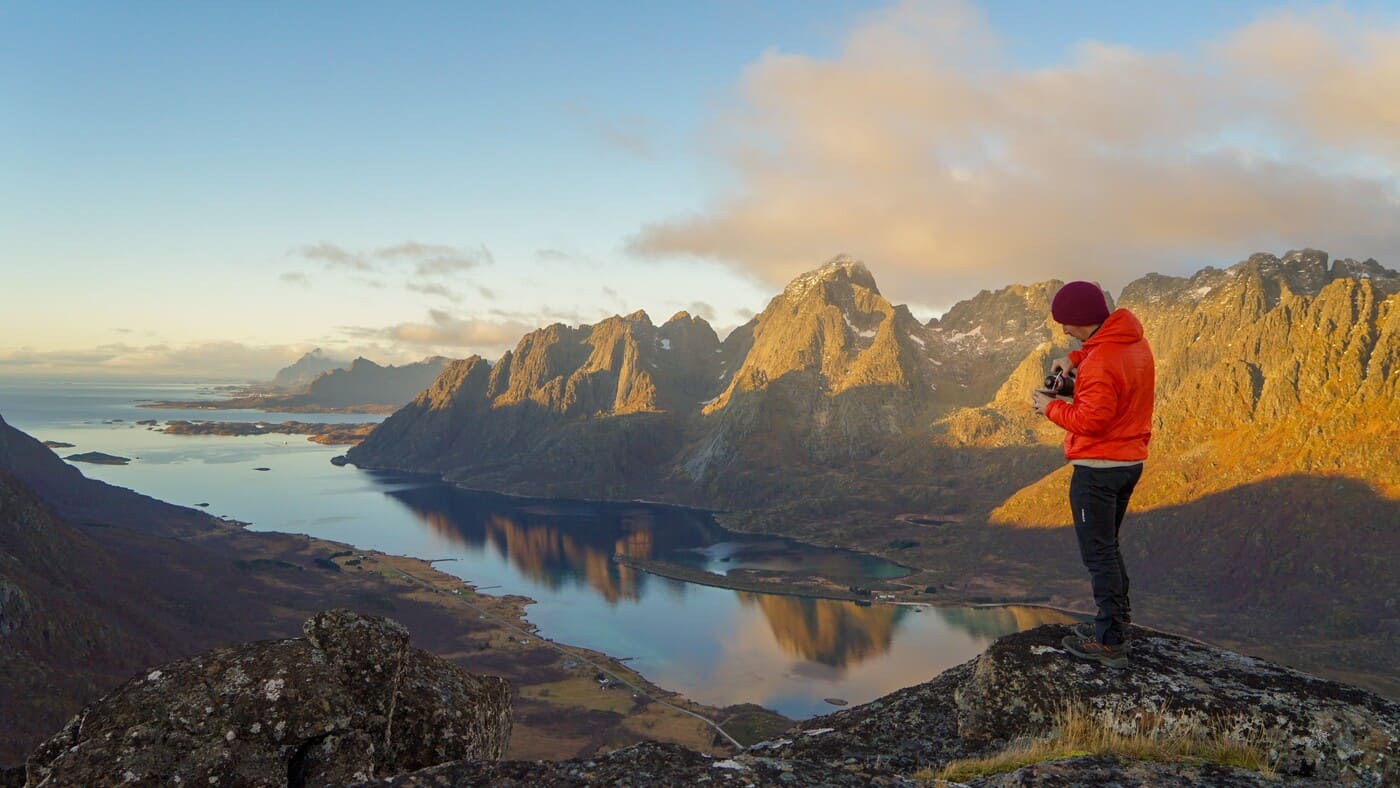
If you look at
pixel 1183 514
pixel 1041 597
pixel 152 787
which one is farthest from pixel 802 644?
pixel 152 787

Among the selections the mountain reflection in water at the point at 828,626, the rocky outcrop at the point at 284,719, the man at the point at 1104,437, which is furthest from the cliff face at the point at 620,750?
the mountain reflection in water at the point at 828,626

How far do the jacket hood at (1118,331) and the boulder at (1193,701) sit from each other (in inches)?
161

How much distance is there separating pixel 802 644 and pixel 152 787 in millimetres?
131262

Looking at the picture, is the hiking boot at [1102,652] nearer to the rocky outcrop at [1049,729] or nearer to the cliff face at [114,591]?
the rocky outcrop at [1049,729]

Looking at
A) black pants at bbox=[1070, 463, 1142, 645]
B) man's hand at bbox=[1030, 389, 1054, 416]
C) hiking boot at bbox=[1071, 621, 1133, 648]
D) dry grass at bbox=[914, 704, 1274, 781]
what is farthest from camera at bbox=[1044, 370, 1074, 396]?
dry grass at bbox=[914, 704, 1274, 781]

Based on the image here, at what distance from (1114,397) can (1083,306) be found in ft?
4.66

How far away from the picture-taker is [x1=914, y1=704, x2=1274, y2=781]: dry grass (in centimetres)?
734

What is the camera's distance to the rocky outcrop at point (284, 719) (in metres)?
6.31

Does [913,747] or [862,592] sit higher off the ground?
[913,747]

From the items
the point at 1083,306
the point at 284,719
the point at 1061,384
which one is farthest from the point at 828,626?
the point at 284,719

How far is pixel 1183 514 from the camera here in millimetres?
183750

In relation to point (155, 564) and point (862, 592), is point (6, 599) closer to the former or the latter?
point (155, 564)

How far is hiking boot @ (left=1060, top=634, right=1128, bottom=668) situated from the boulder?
99mm

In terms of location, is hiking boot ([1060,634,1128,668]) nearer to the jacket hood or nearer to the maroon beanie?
the jacket hood
